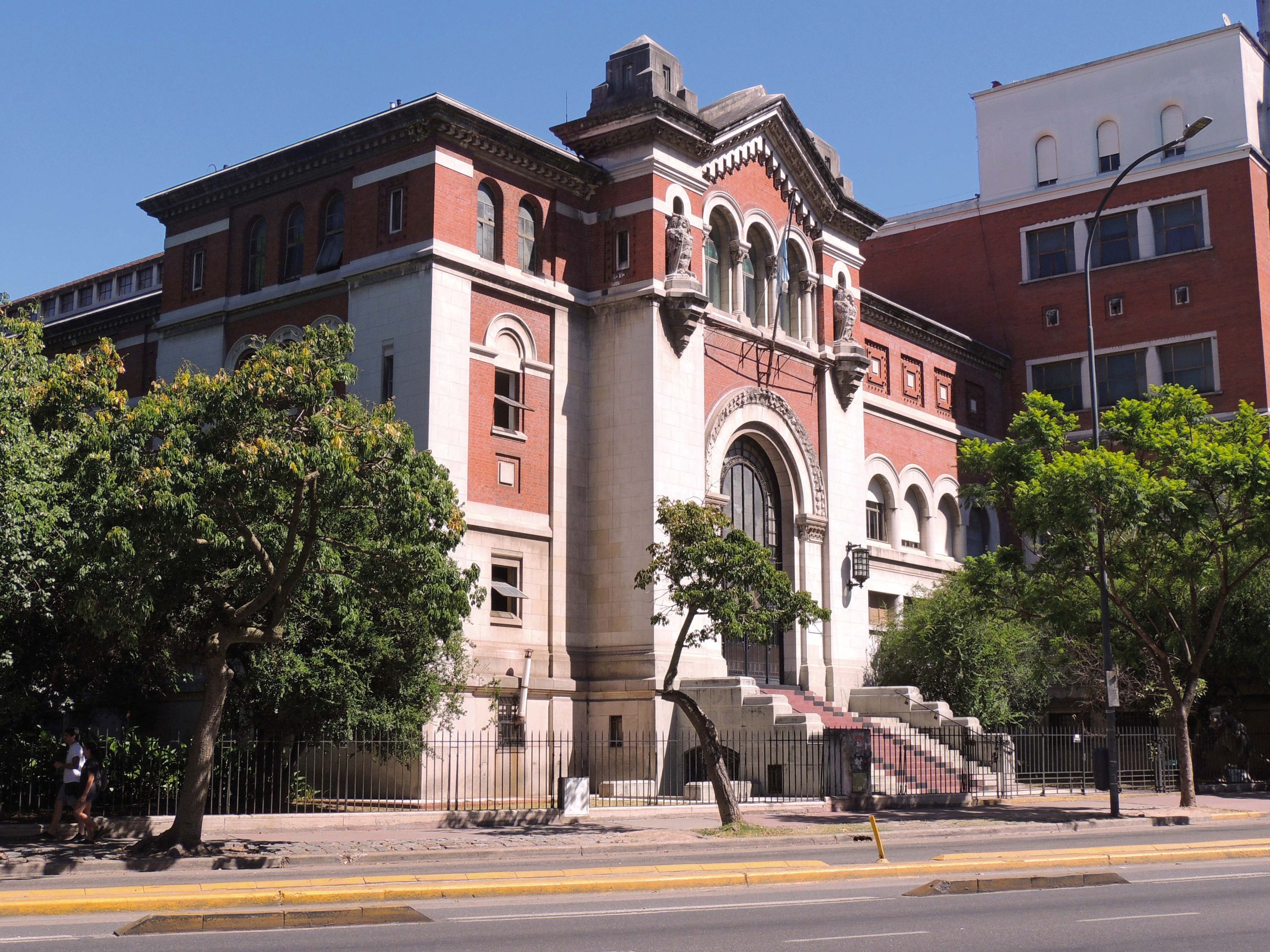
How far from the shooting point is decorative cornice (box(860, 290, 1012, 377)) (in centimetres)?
4250

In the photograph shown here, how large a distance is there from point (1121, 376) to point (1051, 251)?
5.43 metres

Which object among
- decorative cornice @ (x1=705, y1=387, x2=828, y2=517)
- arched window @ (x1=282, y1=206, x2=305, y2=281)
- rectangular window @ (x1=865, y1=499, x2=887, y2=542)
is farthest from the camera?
rectangular window @ (x1=865, y1=499, x2=887, y2=542)

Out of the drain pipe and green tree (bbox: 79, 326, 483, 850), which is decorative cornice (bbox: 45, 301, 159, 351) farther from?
green tree (bbox: 79, 326, 483, 850)

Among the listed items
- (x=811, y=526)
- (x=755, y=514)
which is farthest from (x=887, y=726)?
(x=755, y=514)

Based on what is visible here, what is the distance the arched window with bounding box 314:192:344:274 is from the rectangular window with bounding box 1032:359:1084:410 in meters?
27.4

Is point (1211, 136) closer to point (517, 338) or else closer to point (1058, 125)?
point (1058, 125)

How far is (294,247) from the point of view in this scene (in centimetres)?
3306

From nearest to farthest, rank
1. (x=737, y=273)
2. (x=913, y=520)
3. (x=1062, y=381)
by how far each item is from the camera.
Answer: (x=737, y=273) → (x=913, y=520) → (x=1062, y=381)

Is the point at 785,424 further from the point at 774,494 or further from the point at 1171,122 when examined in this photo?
the point at 1171,122

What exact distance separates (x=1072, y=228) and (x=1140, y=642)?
2045 centimetres

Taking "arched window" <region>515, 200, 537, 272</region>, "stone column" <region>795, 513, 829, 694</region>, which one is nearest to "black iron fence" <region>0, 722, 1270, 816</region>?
"stone column" <region>795, 513, 829, 694</region>

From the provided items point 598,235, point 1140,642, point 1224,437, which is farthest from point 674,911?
point 1140,642

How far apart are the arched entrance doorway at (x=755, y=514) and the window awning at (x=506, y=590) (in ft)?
19.2

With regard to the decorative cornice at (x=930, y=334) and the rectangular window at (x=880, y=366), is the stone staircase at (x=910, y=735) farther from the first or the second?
the decorative cornice at (x=930, y=334)
